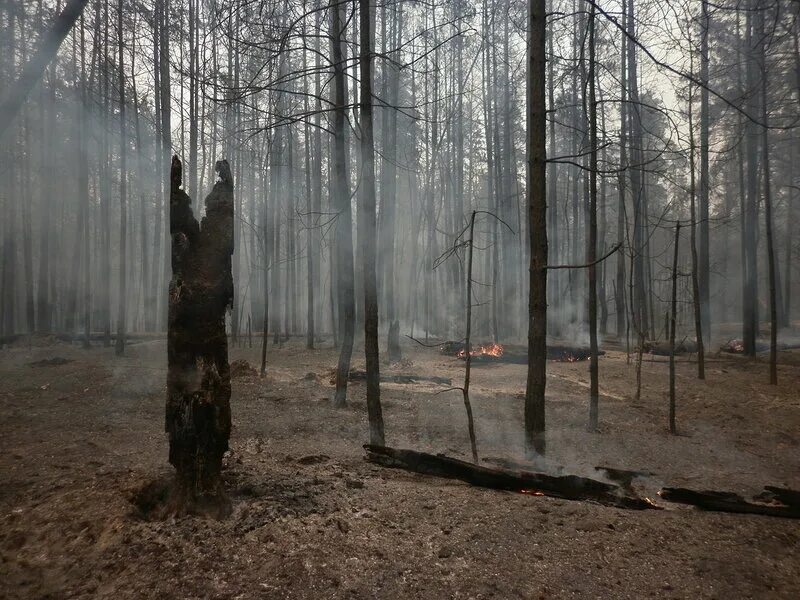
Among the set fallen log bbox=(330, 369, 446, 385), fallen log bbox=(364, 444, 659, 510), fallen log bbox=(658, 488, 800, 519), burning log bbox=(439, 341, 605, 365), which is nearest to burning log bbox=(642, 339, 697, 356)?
burning log bbox=(439, 341, 605, 365)

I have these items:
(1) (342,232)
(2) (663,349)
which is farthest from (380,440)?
(2) (663,349)

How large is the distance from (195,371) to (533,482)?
9.53 feet

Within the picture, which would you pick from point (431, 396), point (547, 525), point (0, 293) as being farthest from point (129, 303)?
point (547, 525)

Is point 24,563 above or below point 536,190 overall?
below

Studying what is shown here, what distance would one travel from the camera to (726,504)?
366cm

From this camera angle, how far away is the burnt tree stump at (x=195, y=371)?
3350mm

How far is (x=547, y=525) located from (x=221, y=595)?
2.16 m

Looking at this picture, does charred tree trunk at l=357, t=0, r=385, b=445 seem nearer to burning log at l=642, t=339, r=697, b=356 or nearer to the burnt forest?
the burnt forest

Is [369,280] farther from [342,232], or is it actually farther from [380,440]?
[342,232]

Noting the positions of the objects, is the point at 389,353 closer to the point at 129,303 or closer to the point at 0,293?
the point at 0,293

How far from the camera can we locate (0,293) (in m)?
18.1

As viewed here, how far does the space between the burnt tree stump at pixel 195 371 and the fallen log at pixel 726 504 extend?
3.60m

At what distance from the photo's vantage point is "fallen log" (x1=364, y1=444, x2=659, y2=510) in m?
3.88

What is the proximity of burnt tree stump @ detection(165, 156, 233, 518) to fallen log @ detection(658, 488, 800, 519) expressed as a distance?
11.8 ft
